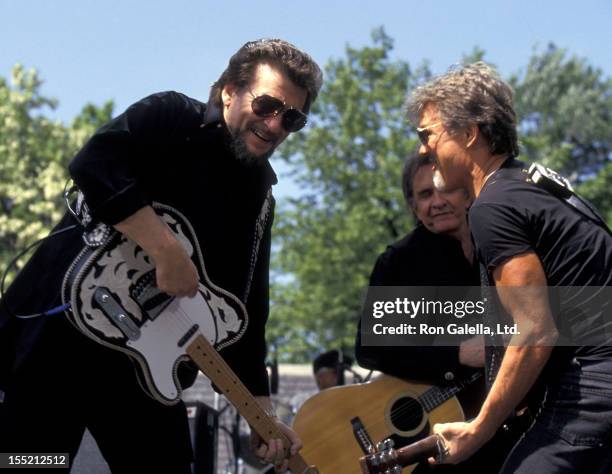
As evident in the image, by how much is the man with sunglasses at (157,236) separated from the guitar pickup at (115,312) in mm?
135

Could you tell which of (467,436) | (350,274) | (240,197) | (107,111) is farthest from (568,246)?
(107,111)

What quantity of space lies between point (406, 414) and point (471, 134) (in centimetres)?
190

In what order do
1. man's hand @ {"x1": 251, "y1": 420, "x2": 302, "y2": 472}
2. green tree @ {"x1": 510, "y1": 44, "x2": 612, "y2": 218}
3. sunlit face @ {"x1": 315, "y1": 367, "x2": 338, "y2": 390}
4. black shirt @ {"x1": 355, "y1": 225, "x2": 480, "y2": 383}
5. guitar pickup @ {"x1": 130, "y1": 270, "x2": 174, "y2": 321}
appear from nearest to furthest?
guitar pickup @ {"x1": 130, "y1": 270, "x2": 174, "y2": 321}
man's hand @ {"x1": 251, "y1": 420, "x2": 302, "y2": 472}
black shirt @ {"x1": 355, "y1": 225, "x2": 480, "y2": 383}
sunlit face @ {"x1": 315, "y1": 367, "x2": 338, "y2": 390}
green tree @ {"x1": 510, "y1": 44, "x2": 612, "y2": 218}

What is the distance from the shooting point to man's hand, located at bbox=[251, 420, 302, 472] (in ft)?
12.5

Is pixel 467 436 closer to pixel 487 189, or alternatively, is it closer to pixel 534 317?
pixel 534 317

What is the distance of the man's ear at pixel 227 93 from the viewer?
12.1 feet

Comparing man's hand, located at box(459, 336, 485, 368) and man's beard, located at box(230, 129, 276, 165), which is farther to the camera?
man's hand, located at box(459, 336, 485, 368)

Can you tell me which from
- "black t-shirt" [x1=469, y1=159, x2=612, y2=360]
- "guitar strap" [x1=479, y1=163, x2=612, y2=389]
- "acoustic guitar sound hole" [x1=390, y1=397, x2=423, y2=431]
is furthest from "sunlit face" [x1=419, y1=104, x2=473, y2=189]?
"acoustic guitar sound hole" [x1=390, y1=397, x2=423, y2=431]

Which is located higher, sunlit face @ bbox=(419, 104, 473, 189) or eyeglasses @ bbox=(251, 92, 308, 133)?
eyeglasses @ bbox=(251, 92, 308, 133)

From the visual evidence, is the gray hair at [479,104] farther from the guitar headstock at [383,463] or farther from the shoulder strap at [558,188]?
the guitar headstock at [383,463]

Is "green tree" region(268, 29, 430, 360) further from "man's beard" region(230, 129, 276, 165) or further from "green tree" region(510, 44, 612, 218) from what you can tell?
"man's beard" region(230, 129, 276, 165)

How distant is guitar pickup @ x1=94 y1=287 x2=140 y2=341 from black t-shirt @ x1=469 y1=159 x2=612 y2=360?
1.21 m

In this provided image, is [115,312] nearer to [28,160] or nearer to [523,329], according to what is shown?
[523,329]

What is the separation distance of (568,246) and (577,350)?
34 cm
